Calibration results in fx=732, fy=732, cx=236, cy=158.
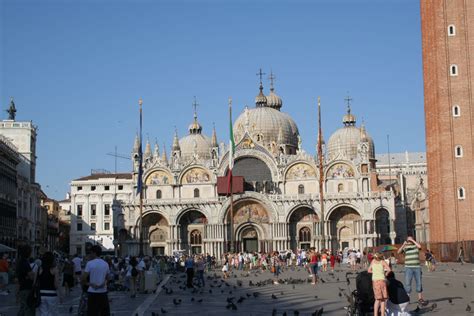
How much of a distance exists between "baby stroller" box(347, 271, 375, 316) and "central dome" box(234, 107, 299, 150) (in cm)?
6169

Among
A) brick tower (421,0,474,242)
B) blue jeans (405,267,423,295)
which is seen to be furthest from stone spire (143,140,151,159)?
blue jeans (405,267,423,295)

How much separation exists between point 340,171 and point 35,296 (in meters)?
58.0

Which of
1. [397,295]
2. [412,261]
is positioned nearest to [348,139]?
[412,261]

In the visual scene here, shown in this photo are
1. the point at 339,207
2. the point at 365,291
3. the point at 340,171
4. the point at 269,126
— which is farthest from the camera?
the point at 269,126

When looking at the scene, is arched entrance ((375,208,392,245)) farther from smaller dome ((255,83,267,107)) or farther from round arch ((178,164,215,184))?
smaller dome ((255,83,267,107))

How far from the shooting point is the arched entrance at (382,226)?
229 feet

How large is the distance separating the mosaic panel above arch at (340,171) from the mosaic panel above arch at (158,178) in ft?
52.1

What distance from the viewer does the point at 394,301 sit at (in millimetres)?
14586

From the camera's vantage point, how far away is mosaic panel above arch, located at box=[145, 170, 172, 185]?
7275cm

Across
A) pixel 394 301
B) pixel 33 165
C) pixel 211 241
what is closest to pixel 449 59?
pixel 211 241

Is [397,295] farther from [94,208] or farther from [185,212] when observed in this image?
[94,208]

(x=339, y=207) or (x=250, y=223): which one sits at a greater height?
(x=339, y=207)

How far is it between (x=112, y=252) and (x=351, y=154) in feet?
103

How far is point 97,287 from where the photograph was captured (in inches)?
521
